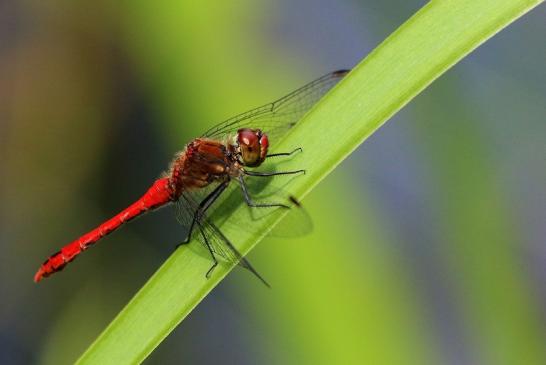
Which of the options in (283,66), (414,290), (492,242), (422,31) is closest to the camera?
(422,31)

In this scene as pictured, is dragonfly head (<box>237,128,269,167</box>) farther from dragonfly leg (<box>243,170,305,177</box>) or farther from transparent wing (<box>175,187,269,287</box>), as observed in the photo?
transparent wing (<box>175,187,269,287</box>)

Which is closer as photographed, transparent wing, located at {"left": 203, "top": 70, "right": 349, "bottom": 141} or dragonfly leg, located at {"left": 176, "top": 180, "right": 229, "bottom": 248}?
dragonfly leg, located at {"left": 176, "top": 180, "right": 229, "bottom": 248}

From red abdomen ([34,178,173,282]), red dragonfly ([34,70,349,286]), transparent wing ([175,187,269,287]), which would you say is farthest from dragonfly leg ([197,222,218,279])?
red abdomen ([34,178,173,282])

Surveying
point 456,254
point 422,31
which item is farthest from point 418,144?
point 422,31

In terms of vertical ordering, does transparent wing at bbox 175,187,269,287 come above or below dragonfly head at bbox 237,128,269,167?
below

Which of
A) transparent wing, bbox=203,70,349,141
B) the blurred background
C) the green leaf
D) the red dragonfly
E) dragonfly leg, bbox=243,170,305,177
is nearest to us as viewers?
the green leaf

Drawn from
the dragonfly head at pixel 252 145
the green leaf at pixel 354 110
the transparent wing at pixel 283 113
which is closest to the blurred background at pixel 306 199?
the transparent wing at pixel 283 113

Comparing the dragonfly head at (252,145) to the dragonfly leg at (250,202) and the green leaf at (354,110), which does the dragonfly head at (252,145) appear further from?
the green leaf at (354,110)

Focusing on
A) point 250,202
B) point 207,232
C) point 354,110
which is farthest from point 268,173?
point 354,110

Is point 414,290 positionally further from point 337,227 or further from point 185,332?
point 185,332
